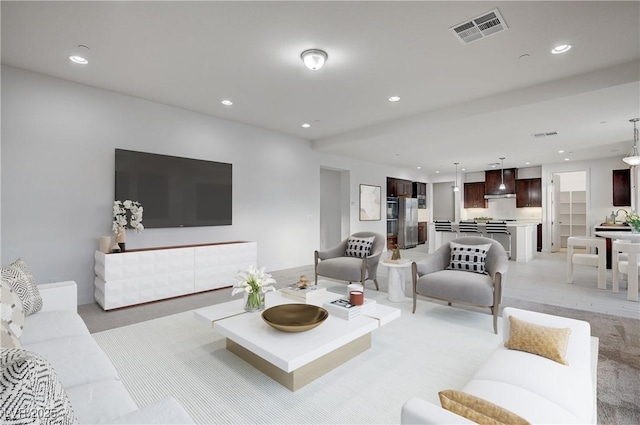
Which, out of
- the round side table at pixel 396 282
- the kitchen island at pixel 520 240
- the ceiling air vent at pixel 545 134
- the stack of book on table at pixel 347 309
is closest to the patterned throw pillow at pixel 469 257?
the round side table at pixel 396 282

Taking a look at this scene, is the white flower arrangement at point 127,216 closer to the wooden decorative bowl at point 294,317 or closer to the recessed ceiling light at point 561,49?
the wooden decorative bowl at point 294,317

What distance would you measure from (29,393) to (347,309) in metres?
1.99

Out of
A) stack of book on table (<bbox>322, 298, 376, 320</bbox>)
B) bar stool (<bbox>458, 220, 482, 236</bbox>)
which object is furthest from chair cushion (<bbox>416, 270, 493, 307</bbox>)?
bar stool (<bbox>458, 220, 482, 236</bbox>)

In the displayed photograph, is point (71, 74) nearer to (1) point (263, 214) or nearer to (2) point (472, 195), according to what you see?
(1) point (263, 214)

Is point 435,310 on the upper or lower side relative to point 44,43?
lower

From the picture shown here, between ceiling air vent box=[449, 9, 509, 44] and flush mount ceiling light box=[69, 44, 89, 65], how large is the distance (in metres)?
3.55

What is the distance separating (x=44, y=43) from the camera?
2980 millimetres

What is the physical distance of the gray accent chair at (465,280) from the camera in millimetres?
3107

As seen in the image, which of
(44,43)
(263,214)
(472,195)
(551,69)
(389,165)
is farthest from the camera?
(472,195)

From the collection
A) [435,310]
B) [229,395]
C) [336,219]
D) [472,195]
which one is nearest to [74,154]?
[229,395]

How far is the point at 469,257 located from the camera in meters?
3.78

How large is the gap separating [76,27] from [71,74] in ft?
3.96

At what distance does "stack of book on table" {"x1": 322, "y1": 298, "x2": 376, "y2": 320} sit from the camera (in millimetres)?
2502

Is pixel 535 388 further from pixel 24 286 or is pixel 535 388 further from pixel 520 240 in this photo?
pixel 520 240
